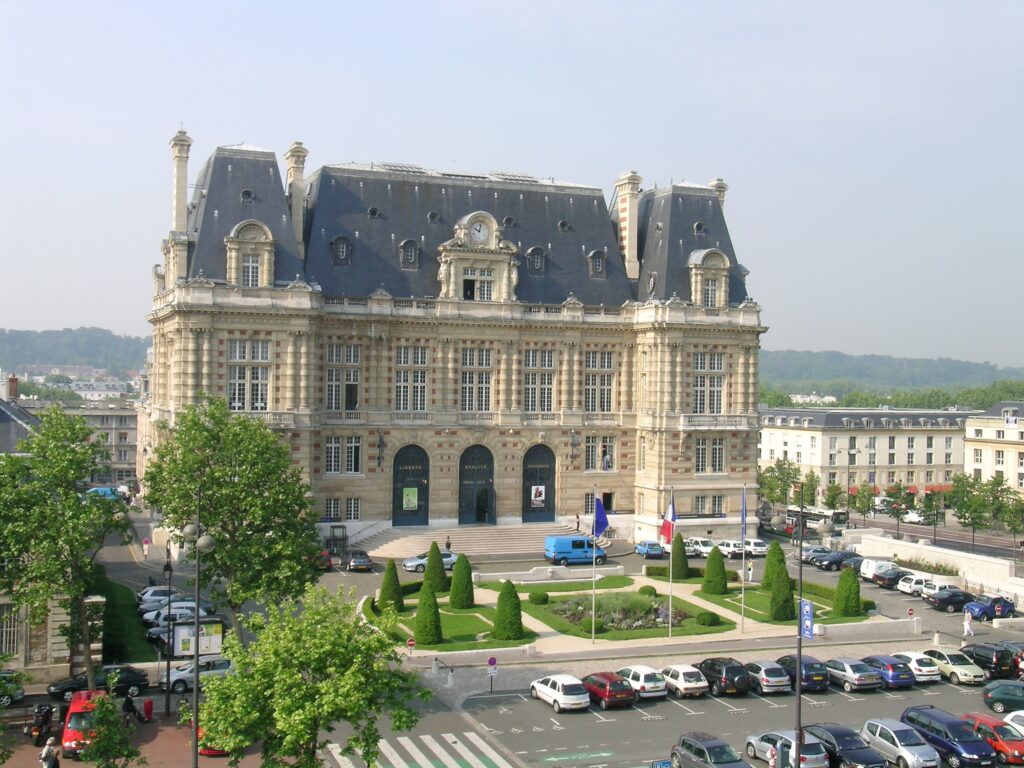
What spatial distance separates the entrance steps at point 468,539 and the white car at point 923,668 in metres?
32.2

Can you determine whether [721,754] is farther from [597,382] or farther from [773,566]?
[597,382]

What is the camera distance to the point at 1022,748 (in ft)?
132

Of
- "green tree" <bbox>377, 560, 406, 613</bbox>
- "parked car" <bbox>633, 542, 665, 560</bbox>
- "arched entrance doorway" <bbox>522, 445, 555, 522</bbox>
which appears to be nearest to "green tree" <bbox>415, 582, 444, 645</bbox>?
"green tree" <bbox>377, 560, 406, 613</bbox>

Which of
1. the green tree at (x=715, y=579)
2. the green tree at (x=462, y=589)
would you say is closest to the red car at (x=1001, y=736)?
the green tree at (x=715, y=579)

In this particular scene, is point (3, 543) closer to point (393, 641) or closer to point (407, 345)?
point (393, 641)

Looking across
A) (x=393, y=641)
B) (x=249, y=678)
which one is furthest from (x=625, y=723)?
(x=249, y=678)

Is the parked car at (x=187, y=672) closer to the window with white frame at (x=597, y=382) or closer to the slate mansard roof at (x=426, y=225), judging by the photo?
the slate mansard roof at (x=426, y=225)

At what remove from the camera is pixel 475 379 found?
83.6 m

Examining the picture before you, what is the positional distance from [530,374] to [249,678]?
54077mm

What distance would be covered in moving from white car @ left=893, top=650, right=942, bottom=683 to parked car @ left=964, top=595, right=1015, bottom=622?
538 inches

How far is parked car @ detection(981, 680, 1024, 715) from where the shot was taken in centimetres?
4588

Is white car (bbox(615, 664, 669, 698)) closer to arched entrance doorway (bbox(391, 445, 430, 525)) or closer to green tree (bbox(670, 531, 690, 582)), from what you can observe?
green tree (bbox(670, 531, 690, 582))

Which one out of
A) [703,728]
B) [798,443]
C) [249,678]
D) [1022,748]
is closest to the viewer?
[249,678]

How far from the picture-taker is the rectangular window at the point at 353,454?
80250mm
